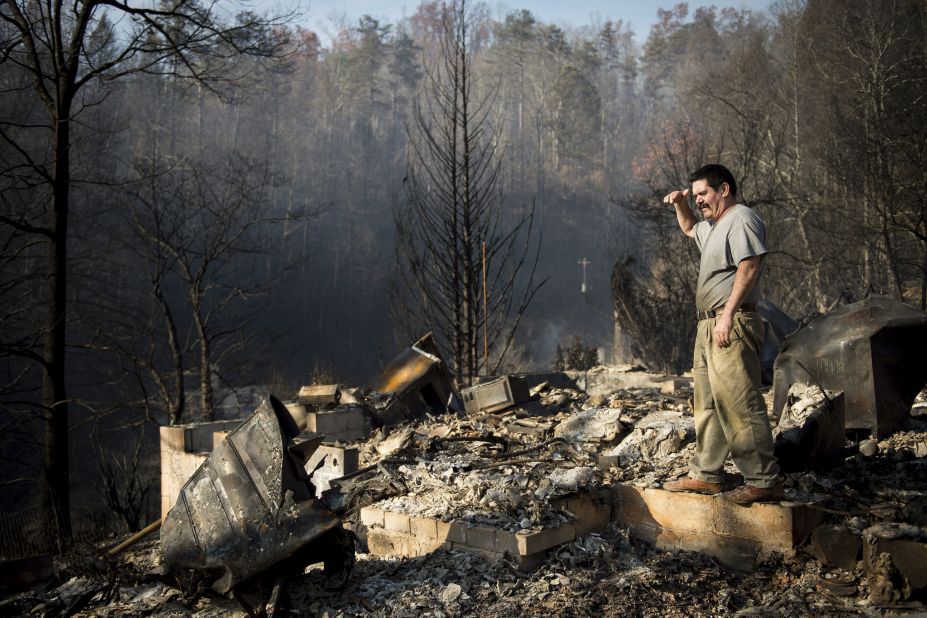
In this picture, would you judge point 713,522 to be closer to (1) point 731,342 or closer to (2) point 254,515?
(1) point 731,342

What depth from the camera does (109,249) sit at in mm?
22344

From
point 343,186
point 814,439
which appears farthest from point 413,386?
point 343,186

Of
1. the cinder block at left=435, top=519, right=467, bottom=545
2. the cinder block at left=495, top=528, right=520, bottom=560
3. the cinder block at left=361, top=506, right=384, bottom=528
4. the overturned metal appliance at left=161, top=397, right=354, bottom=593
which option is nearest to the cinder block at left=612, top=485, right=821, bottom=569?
the cinder block at left=495, top=528, right=520, bottom=560

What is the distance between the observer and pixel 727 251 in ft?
12.2

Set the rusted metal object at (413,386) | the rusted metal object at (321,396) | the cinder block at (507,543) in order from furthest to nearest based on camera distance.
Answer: the rusted metal object at (321,396)
the rusted metal object at (413,386)
the cinder block at (507,543)

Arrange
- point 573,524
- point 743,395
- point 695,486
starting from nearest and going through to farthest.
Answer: point 743,395, point 695,486, point 573,524

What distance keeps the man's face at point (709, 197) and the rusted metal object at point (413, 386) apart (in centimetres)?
468

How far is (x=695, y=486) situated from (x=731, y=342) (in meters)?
0.92

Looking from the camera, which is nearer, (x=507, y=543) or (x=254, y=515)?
(x=254, y=515)

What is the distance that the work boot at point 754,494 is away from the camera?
12.4 feet

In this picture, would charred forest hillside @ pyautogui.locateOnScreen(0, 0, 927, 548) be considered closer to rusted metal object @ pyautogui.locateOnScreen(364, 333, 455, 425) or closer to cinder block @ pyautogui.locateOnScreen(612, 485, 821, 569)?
rusted metal object @ pyautogui.locateOnScreen(364, 333, 455, 425)

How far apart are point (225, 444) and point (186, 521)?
0.44 m

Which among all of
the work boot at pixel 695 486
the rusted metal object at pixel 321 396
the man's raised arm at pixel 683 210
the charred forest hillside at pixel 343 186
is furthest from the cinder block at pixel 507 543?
the charred forest hillside at pixel 343 186

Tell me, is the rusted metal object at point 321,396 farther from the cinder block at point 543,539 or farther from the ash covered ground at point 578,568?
the cinder block at point 543,539
